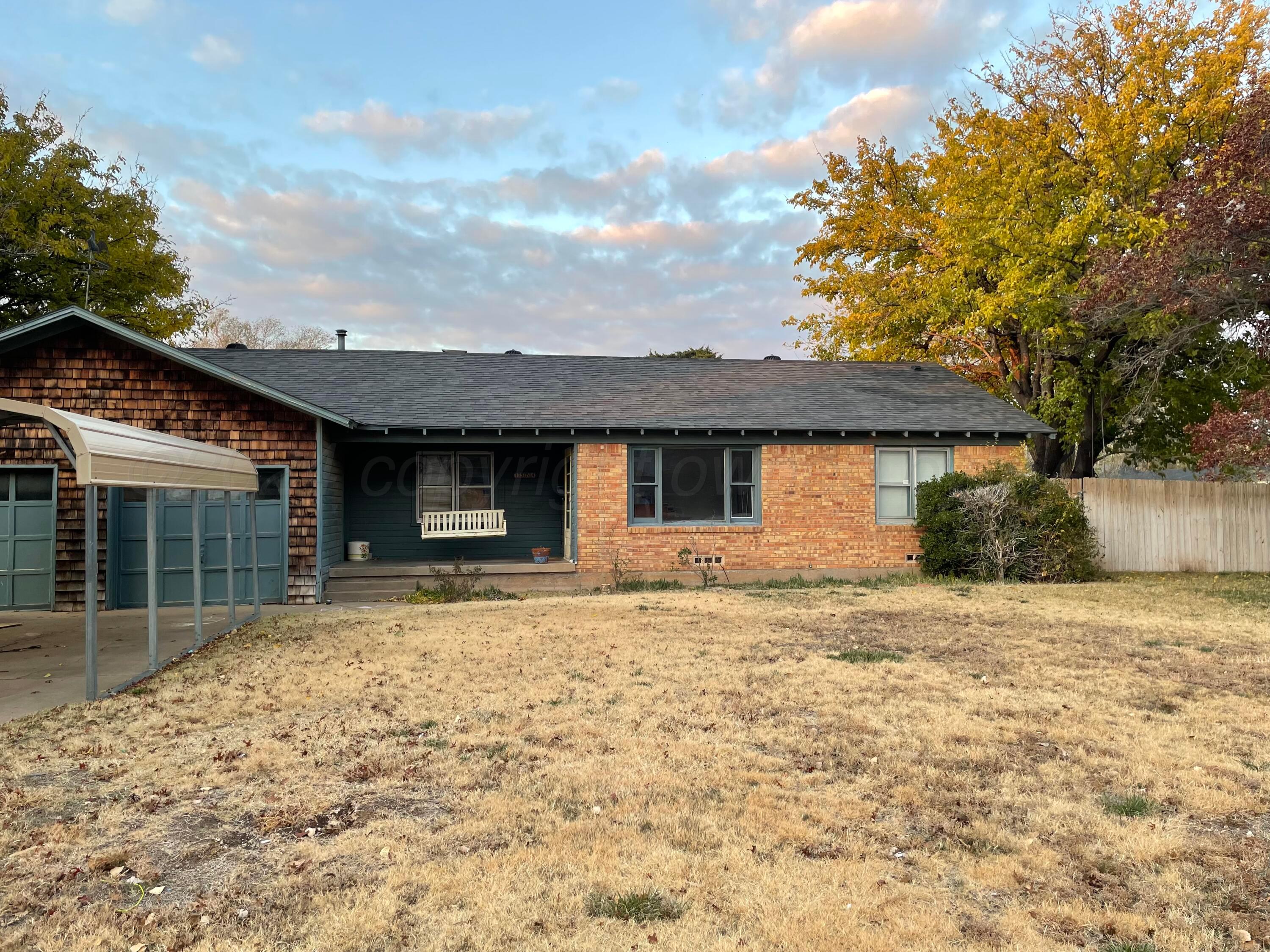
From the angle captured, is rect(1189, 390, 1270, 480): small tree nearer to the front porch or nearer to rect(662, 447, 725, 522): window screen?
rect(662, 447, 725, 522): window screen

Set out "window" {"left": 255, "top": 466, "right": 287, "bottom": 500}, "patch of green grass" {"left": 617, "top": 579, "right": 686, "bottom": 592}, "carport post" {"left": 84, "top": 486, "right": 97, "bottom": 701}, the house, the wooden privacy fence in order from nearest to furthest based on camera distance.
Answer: "carport post" {"left": 84, "top": 486, "right": 97, "bottom": 701}
the house
"window" {"left": 255, "top": 466, "right": 287, "bottom": 500}
"patch of green grass" {"left": 617, "top": 579, "right": 686, "bottom": 592}
the wooden privacy fence

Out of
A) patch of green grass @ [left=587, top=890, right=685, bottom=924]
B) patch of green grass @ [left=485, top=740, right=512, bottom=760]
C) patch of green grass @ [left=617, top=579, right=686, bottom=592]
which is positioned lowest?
patch of green grass @ [left=587, top=890, right=685, bottom=924]

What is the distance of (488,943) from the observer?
3180 millimetres

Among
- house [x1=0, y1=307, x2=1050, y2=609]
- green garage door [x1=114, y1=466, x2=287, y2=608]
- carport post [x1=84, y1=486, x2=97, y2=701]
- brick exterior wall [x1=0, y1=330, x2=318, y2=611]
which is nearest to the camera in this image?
carport post [x1=84, y1=486, x2=97, y2=701]

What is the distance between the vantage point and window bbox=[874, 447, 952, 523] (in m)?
16.0

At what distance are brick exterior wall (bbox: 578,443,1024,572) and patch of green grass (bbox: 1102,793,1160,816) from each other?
1058cm

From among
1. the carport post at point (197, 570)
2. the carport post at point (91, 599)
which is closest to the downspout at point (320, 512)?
the carport post at point (197, 570)

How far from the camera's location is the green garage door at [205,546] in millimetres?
12695

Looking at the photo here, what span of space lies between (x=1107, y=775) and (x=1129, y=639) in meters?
5.23

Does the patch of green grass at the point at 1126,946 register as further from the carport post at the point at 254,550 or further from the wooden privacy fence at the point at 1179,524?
the wooden privacy fence at the point at 1179,524

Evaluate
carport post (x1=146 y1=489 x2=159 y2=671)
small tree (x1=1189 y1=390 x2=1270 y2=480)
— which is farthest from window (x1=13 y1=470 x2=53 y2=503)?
small tree (x1=1189 y1=390 x2=1270 y2=480)

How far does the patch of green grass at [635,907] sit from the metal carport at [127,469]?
204 inches

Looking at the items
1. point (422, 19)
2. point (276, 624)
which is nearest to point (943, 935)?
point (276, 624)

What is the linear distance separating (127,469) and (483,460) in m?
9.79
